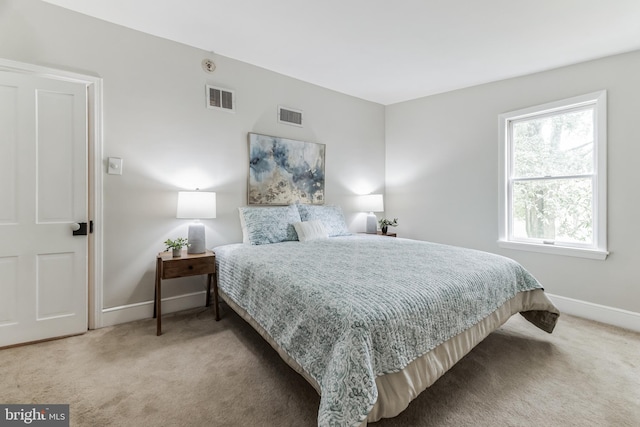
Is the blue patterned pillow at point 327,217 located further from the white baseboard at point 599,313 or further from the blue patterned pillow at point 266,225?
the white baseboard at point 599,313

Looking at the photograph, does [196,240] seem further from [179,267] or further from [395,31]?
[395,31]

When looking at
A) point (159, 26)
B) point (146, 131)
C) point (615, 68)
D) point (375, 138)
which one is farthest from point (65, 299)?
point (615, 68)

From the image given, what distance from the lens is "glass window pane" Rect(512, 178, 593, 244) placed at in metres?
2.93

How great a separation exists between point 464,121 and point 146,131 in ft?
12.2

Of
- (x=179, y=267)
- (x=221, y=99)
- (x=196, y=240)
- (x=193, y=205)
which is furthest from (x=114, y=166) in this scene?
(x=221, y=99)

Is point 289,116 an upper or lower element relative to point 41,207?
upper

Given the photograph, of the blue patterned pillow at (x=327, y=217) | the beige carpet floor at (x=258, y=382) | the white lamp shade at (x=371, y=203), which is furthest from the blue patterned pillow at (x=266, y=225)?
the white lamp shade at (x=371, y=203)

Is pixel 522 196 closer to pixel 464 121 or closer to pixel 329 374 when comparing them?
pixel 464 121

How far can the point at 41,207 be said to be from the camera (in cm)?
221

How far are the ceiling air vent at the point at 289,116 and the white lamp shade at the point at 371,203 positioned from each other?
1.40 metres

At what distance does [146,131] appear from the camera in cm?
263

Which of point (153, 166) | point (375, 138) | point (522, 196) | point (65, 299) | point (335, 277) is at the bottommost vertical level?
point (65, 299)

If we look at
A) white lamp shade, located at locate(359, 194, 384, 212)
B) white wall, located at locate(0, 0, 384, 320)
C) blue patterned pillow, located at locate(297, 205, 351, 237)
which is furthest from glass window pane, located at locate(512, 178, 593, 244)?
white wall, located at locate(0, 0, 384, 320)

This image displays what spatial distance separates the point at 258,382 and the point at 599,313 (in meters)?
3.27
